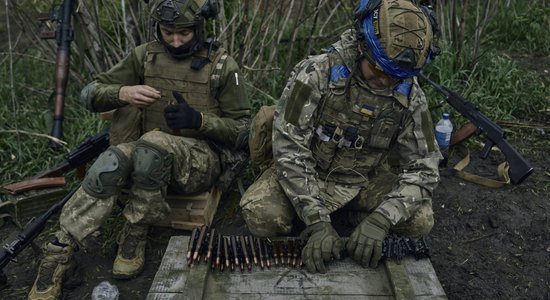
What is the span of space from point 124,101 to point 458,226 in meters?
2.84

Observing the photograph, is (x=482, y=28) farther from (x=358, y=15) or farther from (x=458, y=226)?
(x=358, y=15)

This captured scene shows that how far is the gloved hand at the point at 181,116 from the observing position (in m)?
4.20

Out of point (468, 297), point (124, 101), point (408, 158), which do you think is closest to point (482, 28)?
point (408, 158)

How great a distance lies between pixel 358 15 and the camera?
3682 mm

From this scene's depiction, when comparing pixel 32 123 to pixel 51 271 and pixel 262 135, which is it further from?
pixel 262 135

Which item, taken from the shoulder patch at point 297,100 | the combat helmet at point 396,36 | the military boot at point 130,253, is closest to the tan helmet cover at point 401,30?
the combat helmet at point 396,36

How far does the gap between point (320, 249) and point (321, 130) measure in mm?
906

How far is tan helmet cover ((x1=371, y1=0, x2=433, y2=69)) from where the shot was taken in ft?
11.4

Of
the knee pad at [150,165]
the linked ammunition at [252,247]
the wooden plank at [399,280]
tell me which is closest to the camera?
the wooden plank at [399,280]

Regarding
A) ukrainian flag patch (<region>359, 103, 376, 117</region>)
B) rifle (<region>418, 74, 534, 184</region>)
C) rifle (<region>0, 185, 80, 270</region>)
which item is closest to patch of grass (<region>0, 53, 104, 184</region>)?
rifle (<region>0, 185, 80, 270</region>)

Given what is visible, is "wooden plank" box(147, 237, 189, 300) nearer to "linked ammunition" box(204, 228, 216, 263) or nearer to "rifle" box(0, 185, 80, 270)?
"linked ammunition" box(204, 228, 216, 263)

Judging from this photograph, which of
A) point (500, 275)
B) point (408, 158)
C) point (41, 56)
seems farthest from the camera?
point (41, 56)

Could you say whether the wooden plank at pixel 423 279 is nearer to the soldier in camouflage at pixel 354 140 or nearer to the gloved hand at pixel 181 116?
the soldier in camouflage at pixel 354 140

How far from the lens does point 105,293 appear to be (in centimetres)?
382
